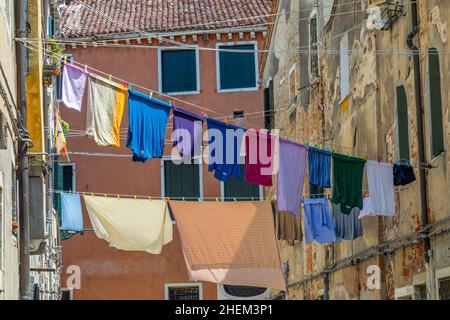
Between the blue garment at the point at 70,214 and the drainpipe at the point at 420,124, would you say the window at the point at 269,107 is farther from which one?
the drainpipe at the point at 420,124

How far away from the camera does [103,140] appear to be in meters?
15.4

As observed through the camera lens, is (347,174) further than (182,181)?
No

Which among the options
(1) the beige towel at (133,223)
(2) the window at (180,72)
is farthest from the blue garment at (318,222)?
(2) the window at (180,72)

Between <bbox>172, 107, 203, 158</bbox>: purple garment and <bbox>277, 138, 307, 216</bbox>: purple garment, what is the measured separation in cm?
134

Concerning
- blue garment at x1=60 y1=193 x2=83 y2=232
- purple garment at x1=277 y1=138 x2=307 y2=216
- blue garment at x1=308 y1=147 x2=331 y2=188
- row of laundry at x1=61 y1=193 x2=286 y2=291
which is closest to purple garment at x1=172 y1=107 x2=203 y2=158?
purple garment at x1=277 y1=138 x2=307 y2=216

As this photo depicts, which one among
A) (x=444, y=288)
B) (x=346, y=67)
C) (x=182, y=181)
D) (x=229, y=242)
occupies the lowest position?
(x=444, y=288)

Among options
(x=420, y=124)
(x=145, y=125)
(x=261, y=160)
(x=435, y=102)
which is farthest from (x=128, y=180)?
(x=435, y=102)

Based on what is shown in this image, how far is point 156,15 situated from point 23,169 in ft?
67.6

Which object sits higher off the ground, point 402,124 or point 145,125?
point 402,124

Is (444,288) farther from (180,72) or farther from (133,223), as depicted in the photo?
(180,72)

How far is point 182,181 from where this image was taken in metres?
33.4

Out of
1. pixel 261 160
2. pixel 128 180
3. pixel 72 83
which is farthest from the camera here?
pixel 128 180

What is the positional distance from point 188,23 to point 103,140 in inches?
746
